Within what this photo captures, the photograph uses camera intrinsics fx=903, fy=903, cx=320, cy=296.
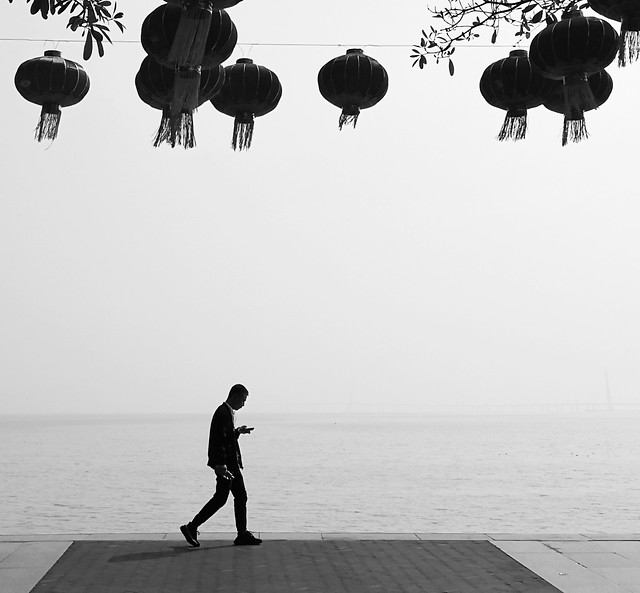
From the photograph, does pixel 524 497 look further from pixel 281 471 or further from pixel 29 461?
pixel 29 461

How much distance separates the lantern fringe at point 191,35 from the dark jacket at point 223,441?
560 centimetres

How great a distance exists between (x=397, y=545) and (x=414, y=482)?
20092 millimetres

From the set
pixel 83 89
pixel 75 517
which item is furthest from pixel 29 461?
pixel 83 89

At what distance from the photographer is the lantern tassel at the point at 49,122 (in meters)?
5.52

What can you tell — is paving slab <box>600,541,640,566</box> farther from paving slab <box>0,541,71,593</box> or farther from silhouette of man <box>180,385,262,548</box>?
paving slab <box>0,541,71,593</box>

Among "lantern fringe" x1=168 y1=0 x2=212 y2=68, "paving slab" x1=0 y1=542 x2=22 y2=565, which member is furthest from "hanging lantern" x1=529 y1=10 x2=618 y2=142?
"paving slab" x1=0 y1=542 x2=22 y2=565

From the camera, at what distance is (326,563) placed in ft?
26.2

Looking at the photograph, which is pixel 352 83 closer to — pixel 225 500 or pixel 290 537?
pixel 225 500

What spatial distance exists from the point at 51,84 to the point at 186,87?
1969mm

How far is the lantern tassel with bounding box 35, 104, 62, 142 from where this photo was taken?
552 centimetres

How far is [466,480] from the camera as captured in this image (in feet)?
98.2

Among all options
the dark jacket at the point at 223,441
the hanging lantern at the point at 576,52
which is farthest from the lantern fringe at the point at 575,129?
the dark jacket at the point at 223,441

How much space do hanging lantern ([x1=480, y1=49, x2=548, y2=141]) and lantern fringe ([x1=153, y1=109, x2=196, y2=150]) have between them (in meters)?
2.11

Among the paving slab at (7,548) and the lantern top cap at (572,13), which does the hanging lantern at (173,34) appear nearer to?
the lantern top cap at (572,13)
